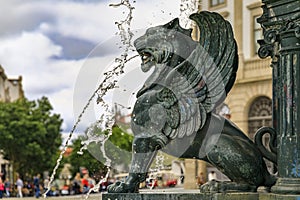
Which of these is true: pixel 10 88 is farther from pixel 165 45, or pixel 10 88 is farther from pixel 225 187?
pixel 225 187

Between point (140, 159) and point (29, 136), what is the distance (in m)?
37.6

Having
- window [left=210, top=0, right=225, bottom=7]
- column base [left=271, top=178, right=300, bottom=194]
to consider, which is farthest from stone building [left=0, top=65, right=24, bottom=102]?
column base [left=271, top=178, right=300, bottom=194]

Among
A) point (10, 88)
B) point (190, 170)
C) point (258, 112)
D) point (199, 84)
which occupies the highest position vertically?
point (10, 88)

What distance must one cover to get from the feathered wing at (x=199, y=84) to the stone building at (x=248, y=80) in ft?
74.9

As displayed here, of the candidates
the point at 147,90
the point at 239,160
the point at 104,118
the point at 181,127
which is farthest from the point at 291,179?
the point at 104,118

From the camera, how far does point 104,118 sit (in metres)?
8.12

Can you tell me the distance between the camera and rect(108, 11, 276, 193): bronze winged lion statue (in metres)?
5.06

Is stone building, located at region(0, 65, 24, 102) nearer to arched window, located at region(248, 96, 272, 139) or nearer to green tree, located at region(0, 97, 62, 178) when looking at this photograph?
green tree, located at region(0, 97, 62, 178)

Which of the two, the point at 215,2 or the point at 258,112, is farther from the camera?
the point at 215,2

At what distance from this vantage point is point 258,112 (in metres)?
28.9

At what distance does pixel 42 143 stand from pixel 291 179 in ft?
129

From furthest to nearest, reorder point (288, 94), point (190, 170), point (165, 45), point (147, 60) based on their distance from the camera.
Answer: point (190, 170)
point (147, 60)
point (165, 45)
point (288, 94)

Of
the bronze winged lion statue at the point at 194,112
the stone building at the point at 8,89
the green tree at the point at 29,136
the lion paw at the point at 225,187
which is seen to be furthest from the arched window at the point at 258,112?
the stone building at the point at 8,89

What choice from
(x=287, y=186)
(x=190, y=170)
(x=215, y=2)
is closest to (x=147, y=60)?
(x=287, y=186)
